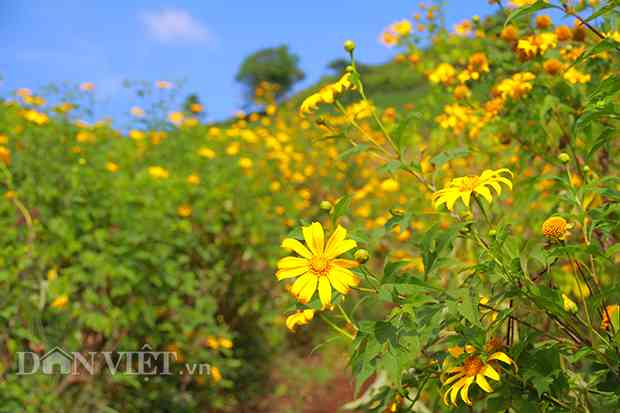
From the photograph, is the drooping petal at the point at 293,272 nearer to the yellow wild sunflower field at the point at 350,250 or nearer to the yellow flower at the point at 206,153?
the yellow wild sunflower field at the point at 350,250

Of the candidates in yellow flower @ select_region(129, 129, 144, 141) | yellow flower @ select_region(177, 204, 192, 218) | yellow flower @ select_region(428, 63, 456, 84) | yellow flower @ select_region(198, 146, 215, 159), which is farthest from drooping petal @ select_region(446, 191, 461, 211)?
yellow flower @ select_region(129, 129, 144, 141)

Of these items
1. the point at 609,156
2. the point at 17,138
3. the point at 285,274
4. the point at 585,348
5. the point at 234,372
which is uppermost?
the point at 17,138

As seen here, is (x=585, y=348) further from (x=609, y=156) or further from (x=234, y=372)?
(x=234, y=372)

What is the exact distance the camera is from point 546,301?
854mm

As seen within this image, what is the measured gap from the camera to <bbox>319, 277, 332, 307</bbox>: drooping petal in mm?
838

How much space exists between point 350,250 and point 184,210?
2062 millimetres

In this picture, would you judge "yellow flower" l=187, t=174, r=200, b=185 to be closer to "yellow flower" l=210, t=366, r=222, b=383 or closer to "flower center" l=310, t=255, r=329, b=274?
"yellow flower" l=210, t=366, r=222, b=383

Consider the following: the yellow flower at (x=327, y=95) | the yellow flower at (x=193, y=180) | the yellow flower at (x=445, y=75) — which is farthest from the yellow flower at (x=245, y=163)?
the yellow flower at (x=327, y=95)

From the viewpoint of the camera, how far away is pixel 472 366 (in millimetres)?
901

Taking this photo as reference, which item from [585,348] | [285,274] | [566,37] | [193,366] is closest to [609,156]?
[566,37]

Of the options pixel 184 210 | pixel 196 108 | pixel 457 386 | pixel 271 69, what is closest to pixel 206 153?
pixel 184 210

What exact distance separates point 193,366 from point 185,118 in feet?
6.50

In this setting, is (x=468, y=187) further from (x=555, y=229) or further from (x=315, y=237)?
(x=315, y=237)

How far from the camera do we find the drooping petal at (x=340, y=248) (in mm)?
875
